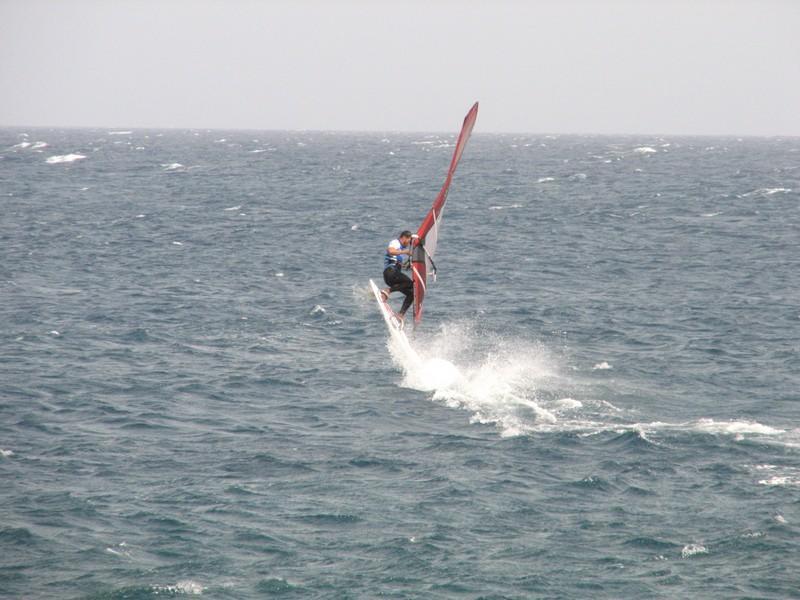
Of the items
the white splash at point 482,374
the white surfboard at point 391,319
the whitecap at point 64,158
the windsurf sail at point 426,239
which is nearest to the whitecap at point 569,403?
the white splash at point 482,374

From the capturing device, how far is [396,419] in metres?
25.8

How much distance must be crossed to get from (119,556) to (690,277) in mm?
33518

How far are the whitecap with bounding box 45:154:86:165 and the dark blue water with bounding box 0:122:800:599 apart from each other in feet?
219

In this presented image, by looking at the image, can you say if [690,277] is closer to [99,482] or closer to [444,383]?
[444,383]

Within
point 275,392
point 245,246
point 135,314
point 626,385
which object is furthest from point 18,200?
point 626,385

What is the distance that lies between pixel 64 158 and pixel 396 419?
109335 millimetres

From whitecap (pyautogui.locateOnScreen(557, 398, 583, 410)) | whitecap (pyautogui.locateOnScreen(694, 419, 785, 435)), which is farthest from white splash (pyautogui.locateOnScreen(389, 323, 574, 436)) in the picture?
whitecap (pyautogui.locateOnScreen(694, 419, 785, 435))

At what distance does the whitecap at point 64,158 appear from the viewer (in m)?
119

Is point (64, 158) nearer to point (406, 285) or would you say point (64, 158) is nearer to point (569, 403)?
point (406, 285)

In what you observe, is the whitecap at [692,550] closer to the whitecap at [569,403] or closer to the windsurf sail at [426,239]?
the whitecap at [569,403]

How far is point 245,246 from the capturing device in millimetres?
54906

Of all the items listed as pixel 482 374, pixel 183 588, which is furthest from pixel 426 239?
pixel 183 588

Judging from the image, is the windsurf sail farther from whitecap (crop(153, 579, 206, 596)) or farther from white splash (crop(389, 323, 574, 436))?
whitecap (crop(153, 579, 206, 596))

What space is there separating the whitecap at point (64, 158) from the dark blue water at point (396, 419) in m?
66.7
